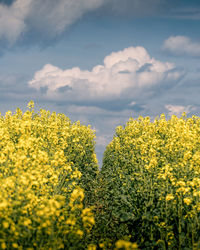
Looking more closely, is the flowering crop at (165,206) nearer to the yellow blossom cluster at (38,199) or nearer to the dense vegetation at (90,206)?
the dense vegetation at (90,206)

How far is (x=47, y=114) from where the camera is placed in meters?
21.4

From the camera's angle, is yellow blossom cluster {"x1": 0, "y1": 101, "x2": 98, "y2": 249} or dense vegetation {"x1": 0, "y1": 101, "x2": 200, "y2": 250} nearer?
yellow blossom cluster {"x1": 0, "y1": 101, "x2": 98, "y2": 249}

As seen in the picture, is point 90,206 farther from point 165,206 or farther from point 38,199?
point 38,199

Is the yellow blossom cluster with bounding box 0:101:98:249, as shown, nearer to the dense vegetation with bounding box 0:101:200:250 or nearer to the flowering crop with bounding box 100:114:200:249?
the dense vegetation with bounding box 0:101:200:250

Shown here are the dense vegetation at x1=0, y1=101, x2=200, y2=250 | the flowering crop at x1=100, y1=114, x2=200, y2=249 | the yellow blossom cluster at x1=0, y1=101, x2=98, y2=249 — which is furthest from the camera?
the flowering crop at x1=100, y1=114, x2=200, y2=249

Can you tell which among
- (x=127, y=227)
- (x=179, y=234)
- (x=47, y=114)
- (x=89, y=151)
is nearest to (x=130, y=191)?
(x=127, y=227)

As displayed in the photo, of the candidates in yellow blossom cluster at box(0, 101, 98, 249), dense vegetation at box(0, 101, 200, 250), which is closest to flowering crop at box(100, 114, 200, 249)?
dense vegetation at box(0, 101, 200, 250)

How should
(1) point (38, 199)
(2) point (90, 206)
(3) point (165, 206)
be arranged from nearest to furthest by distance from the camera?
(1) point (38, 199), (3) point (165, 206), (2) point (90, 206)

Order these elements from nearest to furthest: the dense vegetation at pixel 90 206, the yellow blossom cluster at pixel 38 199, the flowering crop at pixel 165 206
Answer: the yellow blossom cluster at pixel 38 199, the dense vegetation at pixel 90 206, the flowering crop at pixel 165 206

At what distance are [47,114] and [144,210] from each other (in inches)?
537

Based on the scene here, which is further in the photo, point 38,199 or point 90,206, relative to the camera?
point 90,206

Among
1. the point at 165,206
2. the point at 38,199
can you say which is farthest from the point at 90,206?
the point at 38,199

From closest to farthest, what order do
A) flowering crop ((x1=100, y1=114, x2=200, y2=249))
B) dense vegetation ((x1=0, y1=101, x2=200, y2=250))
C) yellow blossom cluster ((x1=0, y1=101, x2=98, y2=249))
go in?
yellow blossom cluster ((x1=0, y1=101, x2=98, y2=249)), dense vegetation ((x1=0, y1=101, x2=200, y2=250)), flowering crop ((x1=100, y1=114, x2=200, y2=249))

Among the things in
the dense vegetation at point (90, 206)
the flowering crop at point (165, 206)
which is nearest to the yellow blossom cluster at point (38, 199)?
the dense vegetation at point (90, 206)
